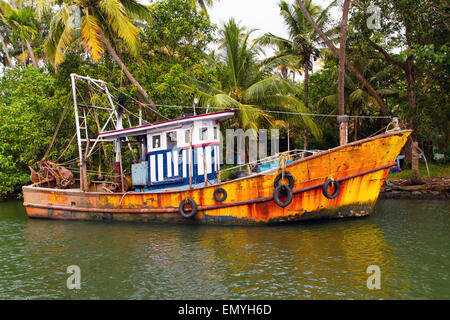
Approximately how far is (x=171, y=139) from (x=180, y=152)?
2.05 ft

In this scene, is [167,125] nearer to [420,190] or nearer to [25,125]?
[25,125]

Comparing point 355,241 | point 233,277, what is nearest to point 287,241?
point 355,241

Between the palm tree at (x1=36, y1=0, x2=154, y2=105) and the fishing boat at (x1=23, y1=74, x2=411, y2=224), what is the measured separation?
490 cm

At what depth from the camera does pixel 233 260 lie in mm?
8562

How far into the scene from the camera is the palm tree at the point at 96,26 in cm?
1677

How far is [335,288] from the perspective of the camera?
6801 mm

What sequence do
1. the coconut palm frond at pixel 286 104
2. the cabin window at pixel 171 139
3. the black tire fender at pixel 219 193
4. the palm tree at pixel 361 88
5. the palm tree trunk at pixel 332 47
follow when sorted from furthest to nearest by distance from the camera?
the palm tree at pixel 361 88
the coconut palm frond at pixel 286 104
the palm tree trunk at pixel 332 47
the cabin window at pixel 171 139
the black tire fender at pixel 219 193

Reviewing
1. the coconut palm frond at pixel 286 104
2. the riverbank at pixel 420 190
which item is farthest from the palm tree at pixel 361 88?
the coconut palm frond at pixel 286 104

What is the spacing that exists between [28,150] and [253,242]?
15509 mm

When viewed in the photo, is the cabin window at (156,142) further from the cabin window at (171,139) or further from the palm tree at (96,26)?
the palm tree at (96,26)

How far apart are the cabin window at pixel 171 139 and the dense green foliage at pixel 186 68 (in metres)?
4.28

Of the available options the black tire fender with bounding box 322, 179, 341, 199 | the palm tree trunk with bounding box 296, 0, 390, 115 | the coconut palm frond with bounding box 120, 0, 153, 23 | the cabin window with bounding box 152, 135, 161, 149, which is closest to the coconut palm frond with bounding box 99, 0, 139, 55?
the coconut palm frond with bounding box 120, 0, 153, 23

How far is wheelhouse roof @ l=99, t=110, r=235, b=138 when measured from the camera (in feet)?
39.5
